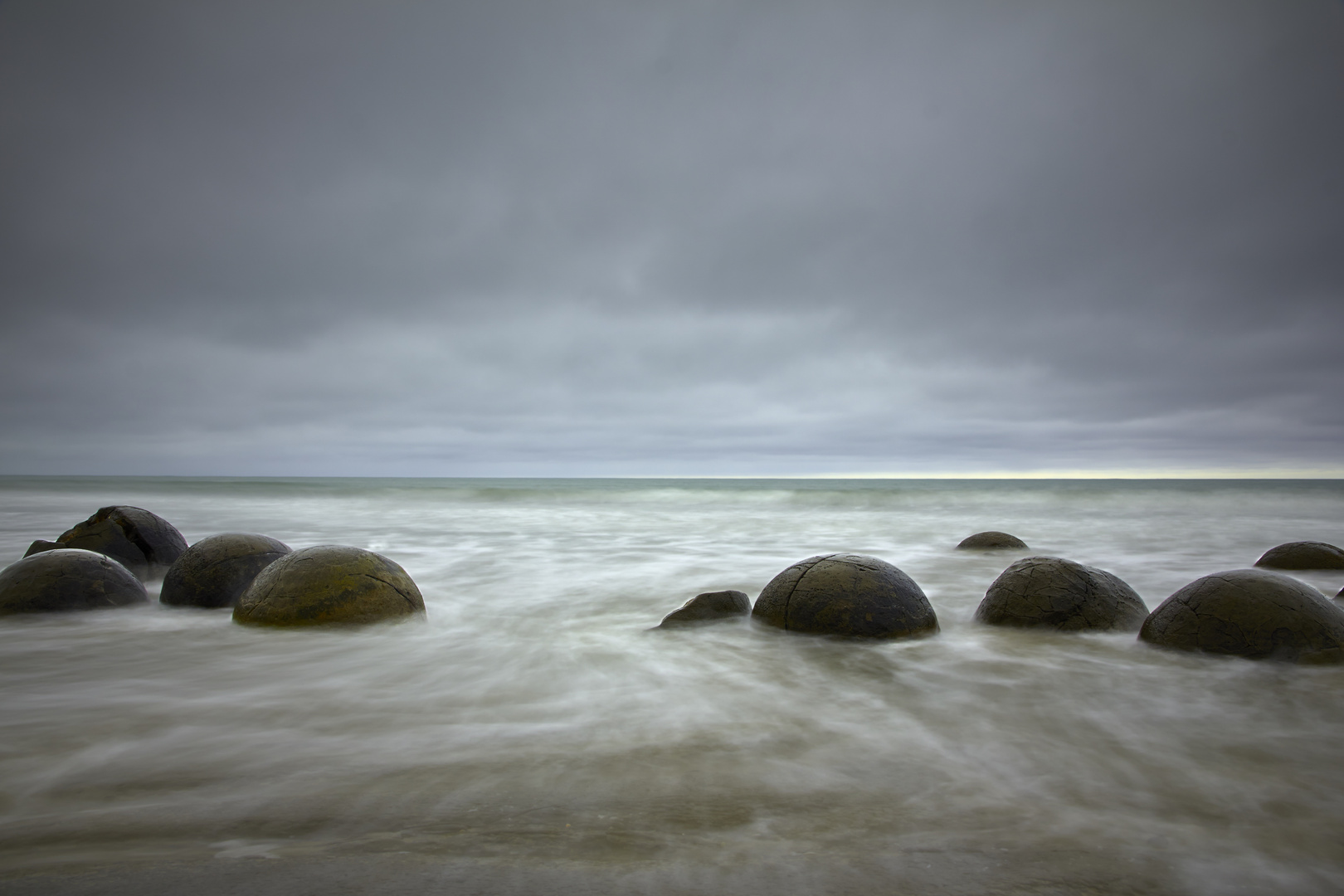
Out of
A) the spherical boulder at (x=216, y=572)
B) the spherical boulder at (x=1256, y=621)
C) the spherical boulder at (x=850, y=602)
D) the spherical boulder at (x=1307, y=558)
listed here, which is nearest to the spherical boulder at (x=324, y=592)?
the spherical boulder at (x=216, y=572)

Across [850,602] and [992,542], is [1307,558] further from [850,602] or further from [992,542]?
[850,602]

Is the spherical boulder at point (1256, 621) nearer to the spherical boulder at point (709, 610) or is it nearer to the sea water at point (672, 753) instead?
the sea water at point (672, 753)

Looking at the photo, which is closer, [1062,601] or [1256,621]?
[1256,621]

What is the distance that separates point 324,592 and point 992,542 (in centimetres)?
969

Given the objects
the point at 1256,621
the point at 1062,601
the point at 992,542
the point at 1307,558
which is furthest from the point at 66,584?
the point at 1307,558

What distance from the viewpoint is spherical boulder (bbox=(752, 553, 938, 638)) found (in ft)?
15.2

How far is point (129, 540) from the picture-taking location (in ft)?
22.7

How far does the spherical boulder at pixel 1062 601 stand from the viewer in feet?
15.8

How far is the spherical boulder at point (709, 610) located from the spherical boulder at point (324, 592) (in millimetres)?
2035

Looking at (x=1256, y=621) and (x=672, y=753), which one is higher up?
(x=1256, y=621)

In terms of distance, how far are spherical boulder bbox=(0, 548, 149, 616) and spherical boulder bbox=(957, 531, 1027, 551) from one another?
34.7ft

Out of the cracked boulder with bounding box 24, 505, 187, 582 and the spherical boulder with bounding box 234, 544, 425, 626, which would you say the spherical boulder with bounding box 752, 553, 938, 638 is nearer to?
the spherical boulder with bounding box 234, 544, 425, 626

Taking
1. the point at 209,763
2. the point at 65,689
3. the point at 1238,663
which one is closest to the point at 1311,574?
the point at 1238,663

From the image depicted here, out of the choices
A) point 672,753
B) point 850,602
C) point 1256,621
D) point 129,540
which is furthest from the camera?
point 129,540
